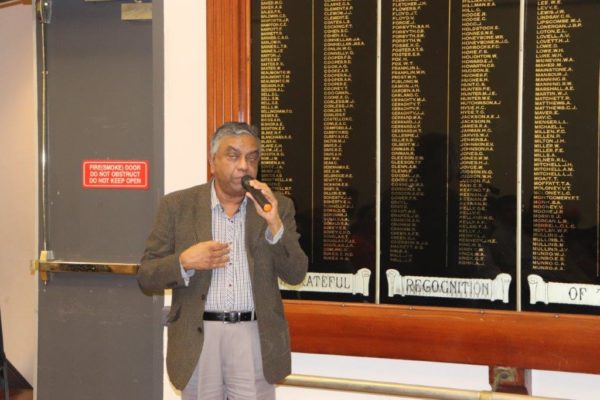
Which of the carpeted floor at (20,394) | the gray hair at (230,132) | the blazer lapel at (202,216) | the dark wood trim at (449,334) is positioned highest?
the gray hair at (230,132)

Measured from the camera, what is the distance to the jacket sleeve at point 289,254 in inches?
89.4

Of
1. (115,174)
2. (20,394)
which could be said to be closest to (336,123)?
(115,174)

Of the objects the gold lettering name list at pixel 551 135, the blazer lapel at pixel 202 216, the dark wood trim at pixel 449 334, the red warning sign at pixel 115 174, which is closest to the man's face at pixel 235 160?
the blazer lapel at pixel 202 216

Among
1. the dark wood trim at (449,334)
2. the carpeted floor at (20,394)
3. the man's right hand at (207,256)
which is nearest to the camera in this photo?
the man's right hand at (207,256)

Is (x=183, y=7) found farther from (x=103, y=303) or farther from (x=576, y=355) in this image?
(x=576, y=355)

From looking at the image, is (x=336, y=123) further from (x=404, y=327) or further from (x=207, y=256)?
(x=207, y=256)

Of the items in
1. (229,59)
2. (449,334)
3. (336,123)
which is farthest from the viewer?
(229,59)

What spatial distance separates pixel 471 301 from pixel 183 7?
5.53 feet

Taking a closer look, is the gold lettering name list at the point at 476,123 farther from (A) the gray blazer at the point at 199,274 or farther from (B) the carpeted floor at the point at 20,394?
(B) the carpeted floor at the point at 20,394

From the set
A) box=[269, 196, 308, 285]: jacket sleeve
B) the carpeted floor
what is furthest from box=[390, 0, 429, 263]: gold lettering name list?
the carpeted floor

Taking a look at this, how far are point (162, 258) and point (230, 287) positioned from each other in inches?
9.1

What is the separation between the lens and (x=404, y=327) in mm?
2773

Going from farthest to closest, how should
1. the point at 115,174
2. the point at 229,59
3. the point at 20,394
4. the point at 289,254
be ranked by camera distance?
1. the point at 20,394
2. the point at 115,174
3. the point at 229,59
4. the point at 289,254

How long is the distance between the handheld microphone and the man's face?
1.8 inches
